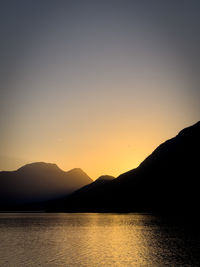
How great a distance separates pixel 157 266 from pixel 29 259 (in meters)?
24.8

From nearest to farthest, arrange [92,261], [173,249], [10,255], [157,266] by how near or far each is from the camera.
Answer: [157,266], [92,261], [10,255], [173,249]

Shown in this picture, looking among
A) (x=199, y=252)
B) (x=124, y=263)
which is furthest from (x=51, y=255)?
(x=199, y=252)

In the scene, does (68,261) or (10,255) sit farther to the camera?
(10,255)

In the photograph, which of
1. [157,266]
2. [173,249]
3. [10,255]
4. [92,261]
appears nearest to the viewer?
[157,266]

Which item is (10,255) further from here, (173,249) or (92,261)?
(173,249)

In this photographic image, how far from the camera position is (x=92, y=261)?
6103cm

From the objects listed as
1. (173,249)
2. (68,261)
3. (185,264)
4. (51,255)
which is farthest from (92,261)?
(173,249)

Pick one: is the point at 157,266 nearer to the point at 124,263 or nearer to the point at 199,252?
the point at 124,263

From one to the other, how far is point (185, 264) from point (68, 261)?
2126cm

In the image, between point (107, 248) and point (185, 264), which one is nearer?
point (185, 264)

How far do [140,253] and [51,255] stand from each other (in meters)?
19.0

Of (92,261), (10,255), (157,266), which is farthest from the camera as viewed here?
(10,255)

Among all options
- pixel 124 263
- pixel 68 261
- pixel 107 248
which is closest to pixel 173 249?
pixel 107 248

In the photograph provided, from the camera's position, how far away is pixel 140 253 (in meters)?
70.6
